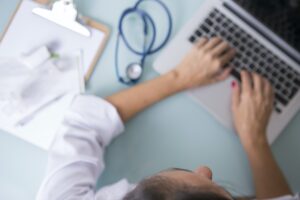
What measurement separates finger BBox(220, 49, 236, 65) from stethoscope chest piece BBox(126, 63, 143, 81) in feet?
0.62

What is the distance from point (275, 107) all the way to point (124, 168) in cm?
37

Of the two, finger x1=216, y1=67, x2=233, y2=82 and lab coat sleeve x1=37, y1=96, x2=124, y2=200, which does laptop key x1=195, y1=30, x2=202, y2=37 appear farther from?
lab coat sleeve x1=37, y1=96, x2=124, y2=200

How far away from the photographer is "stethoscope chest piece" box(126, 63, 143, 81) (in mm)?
909

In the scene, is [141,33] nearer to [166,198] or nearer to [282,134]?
[282,134]

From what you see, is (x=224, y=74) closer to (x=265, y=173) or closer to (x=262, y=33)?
(x=262, y=33)

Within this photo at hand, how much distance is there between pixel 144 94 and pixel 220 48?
21 cm

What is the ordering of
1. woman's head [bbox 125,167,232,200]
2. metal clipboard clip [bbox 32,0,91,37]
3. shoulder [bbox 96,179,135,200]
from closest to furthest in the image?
woman's head [bbox 125,167,232,200] → shoulder [bbox 96,179,135,200] → metal clipboard clip [bbox 32,0,91,37]

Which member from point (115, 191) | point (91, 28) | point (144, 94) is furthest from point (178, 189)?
point (91, 28)

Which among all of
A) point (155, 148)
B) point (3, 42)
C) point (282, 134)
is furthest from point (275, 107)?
point (3, 42)

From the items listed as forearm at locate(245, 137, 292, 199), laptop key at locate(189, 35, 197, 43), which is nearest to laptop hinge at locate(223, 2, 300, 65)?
laptop key at locate(189, 35, 197, 43)

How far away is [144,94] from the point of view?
0.89 m

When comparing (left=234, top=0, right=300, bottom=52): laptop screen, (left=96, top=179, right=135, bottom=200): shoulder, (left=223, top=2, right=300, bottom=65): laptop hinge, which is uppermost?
(left=234, top=0, right=300, bottom=52): laptop screen

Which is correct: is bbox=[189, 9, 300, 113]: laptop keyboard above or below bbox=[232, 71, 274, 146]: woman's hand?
above

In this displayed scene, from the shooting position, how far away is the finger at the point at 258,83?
92cm
